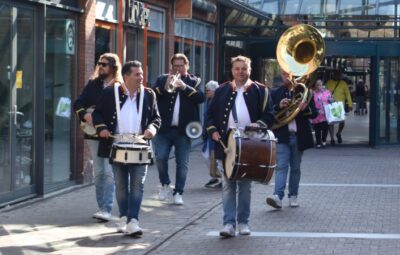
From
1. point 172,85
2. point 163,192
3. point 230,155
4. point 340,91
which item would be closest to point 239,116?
point 230,155

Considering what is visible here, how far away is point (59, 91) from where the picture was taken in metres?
11.5

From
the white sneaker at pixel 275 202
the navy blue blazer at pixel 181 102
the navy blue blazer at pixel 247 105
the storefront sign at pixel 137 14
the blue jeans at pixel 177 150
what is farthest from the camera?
the storefront sign at pixel 137 14

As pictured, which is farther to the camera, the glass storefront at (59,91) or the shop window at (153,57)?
the shop window at (153,57)

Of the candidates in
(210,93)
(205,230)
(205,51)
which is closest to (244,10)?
(205,51)

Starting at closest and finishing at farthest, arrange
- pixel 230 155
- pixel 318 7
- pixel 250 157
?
pixel 250 157 < pixel 230 155 < pixel 318 7

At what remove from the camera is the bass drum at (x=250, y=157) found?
797 cm

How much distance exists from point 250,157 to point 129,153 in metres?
1.15

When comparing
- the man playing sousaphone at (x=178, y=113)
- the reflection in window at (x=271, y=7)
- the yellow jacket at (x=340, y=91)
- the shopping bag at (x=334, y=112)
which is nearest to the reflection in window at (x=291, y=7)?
the reflection in window at (x=271, y=7)

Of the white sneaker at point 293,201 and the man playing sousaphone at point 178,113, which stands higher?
the man playing sousaphone at point 178,113

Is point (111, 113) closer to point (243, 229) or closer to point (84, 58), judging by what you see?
point (243, 229)

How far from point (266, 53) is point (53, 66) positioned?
10793 millimetres

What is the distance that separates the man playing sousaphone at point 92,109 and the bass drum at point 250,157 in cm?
151

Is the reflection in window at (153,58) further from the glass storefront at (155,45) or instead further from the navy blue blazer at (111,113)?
the navy blue blazer at (111,113)

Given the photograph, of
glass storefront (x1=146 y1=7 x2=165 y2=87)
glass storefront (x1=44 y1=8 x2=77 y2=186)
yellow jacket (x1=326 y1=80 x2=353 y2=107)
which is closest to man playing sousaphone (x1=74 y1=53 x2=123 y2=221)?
glass storefront (x1=44 y1=8 x2=77 y2=186)
